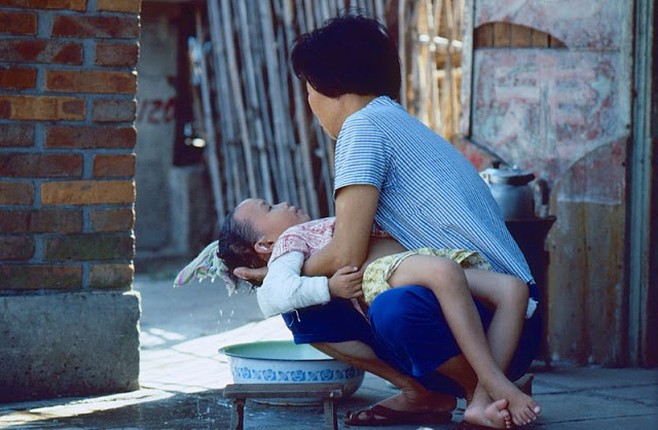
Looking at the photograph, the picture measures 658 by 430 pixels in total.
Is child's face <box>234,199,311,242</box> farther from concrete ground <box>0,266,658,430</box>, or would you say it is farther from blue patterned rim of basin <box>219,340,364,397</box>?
concrete ground <box>0,266,658,430</box>

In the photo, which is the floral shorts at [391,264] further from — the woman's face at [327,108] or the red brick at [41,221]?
the red brick at [41,221]

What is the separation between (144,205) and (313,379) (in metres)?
5.44

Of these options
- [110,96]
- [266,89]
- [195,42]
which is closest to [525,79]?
[110,96]

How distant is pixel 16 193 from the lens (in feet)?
14.2

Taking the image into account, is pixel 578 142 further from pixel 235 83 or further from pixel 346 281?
pixel 235 83

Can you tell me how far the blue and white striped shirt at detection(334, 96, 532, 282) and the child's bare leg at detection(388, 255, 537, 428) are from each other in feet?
0.61

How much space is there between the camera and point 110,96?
14.6ft

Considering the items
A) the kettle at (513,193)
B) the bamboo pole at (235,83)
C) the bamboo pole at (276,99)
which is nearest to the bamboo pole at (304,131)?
the bamboo pole at (276,99)

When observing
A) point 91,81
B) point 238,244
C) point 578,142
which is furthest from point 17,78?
point 578,142

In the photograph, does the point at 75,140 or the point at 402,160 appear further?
the point at 75,140

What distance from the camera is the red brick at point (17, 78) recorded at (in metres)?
4.30

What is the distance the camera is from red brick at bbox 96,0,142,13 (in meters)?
4.41

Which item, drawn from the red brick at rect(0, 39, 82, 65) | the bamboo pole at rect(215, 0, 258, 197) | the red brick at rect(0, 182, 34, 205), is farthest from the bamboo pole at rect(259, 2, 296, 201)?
the red brick at rect(0, 182, 34, 205)

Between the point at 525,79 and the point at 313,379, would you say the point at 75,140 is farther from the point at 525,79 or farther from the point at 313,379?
the point at 525,79
